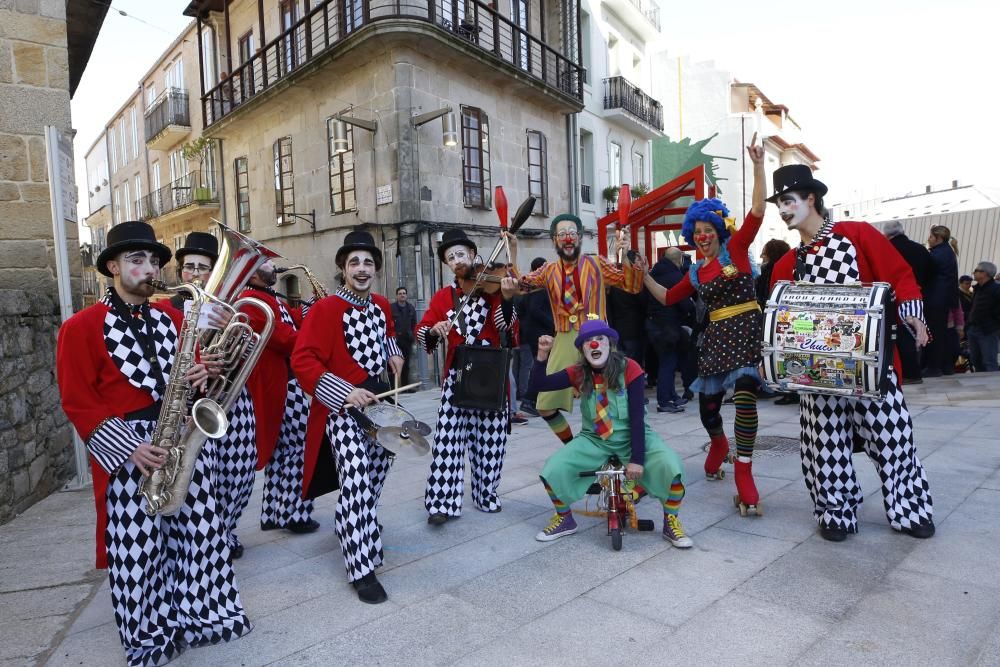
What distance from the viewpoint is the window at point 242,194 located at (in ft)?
58.6

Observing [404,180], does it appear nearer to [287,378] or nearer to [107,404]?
[287,378]

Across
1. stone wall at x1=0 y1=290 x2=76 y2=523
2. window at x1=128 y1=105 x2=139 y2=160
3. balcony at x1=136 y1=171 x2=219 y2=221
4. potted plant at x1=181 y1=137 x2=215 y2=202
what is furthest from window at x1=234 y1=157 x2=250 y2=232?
stone wall at x1=0 y1=290 x2=76 y2=523

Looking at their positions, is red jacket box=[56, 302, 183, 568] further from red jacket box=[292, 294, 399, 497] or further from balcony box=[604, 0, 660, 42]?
balcony box=[604, 0, 660, 42]

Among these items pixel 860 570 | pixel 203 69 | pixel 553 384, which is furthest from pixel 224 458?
pixel 203 69

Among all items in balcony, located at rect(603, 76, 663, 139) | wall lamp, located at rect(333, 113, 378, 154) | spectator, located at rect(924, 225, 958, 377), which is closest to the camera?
spectator, located at rect(924, 225, 958, 377)

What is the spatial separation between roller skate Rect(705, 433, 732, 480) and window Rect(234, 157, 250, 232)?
51.2 ft

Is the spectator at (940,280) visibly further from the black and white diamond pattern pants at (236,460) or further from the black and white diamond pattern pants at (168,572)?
the black and white diamond pattern pants at (168,572)

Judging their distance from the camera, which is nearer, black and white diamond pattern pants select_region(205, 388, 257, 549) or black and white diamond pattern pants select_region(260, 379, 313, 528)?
black and white diamond pattern pants select_region(205, 388, 257, 549)

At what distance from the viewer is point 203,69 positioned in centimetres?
1889

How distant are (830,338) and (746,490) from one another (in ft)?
3.99

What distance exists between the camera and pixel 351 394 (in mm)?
3355

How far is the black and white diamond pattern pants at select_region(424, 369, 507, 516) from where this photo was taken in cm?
435

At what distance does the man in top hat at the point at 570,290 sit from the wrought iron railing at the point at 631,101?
15.8 metres

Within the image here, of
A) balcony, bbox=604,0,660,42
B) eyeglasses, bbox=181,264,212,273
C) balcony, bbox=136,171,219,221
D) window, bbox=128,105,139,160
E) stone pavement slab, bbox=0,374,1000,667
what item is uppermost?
balcony, bbox=604,0,660,42
